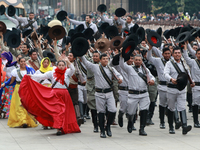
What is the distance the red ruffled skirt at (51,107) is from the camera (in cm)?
1080

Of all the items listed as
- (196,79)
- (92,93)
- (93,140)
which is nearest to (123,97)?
(92,93)

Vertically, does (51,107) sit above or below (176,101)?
below

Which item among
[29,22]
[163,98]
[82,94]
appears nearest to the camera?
[163,98]

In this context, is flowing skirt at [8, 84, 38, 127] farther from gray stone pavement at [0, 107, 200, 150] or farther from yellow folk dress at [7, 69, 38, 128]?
gray stone pavement at [0, 107, 200, 150]

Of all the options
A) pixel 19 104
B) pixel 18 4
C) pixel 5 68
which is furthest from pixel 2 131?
pixel 18 4

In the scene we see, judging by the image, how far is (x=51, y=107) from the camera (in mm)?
10914

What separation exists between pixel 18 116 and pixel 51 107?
4.97 ft

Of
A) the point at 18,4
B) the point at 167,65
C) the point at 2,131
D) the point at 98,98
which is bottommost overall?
the point at 2,131

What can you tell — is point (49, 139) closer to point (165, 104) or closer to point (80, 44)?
point (80, 44)

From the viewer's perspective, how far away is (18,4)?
26.1m

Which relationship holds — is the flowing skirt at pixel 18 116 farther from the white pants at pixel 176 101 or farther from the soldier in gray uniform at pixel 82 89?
the white pants at pixel 176 101

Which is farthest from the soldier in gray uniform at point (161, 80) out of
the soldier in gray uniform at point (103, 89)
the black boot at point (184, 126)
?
the soldier in gray uniform at point (103, 89)

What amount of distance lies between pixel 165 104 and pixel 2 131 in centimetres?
383

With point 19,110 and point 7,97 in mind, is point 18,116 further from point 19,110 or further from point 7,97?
point 7,97
